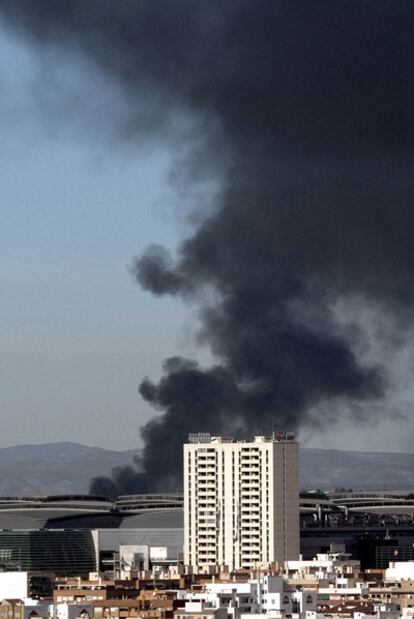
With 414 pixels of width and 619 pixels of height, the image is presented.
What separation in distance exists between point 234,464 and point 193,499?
315 cm

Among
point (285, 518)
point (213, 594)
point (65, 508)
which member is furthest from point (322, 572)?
point (65, 508)

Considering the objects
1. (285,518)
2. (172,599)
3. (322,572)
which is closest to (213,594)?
(172,599)

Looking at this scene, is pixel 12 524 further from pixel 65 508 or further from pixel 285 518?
pixel 285 518

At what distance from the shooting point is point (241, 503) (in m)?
146

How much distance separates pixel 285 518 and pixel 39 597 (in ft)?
105

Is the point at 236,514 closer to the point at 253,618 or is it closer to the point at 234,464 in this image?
the point at 234,464

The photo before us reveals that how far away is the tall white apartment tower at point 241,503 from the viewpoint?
143m

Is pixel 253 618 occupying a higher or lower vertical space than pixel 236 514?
lower

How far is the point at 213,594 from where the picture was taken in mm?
100500

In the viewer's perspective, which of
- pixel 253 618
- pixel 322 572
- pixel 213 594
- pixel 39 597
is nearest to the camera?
pixel 253 618

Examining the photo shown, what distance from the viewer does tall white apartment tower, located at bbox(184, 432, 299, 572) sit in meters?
143

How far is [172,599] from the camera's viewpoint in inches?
4048

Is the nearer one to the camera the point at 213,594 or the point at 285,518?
the point at 213,594

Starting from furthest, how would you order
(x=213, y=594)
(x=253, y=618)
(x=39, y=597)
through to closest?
(x=39, y=597), (x=213, y=594), (x=253, y=618)
